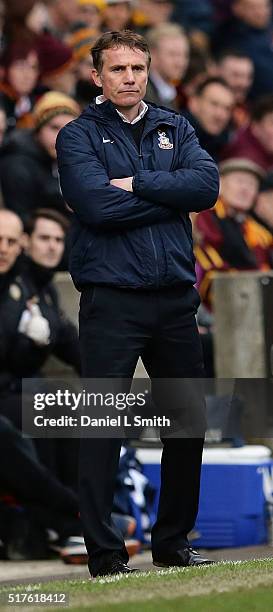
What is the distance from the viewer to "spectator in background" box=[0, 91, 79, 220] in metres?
10.3

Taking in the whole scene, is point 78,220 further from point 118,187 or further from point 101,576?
point 101,576

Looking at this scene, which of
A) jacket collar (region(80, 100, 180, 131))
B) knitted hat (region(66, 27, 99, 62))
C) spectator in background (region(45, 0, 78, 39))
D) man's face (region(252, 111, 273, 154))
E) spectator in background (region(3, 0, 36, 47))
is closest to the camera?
jacket collar (region(80, 100, 180, 131))

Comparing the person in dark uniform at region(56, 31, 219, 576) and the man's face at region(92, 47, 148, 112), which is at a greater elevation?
the man's face at region(92, 47, 148, 112)

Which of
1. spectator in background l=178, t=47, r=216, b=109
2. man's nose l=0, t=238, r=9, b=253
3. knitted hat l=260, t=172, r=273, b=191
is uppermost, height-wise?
spectator in background l=178, t=47, r=216, b=109

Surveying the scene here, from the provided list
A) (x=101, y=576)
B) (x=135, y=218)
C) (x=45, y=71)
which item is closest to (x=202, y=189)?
(x=135, y=218)

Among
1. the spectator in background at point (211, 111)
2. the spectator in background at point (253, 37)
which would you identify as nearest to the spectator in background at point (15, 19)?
the spectator in background at point (211, 111)

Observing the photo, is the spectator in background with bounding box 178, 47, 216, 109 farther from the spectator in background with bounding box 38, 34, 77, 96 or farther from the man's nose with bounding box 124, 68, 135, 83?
the man's nose with bounding box 124, 68, 135, 83

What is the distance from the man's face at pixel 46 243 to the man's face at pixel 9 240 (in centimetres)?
24

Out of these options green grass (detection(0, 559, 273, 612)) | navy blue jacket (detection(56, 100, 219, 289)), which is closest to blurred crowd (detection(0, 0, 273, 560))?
navy blue jacket (detection(56, 100, 219, 289))

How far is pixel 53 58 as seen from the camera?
12398 mm

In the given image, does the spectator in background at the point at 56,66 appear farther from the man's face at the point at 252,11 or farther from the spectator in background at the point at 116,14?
the man's face at the point at 252,11

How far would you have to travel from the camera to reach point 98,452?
6.07m

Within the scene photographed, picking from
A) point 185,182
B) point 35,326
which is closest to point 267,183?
point 35,326

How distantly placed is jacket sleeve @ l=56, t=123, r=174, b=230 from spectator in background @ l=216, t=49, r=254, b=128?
813 centimetres
